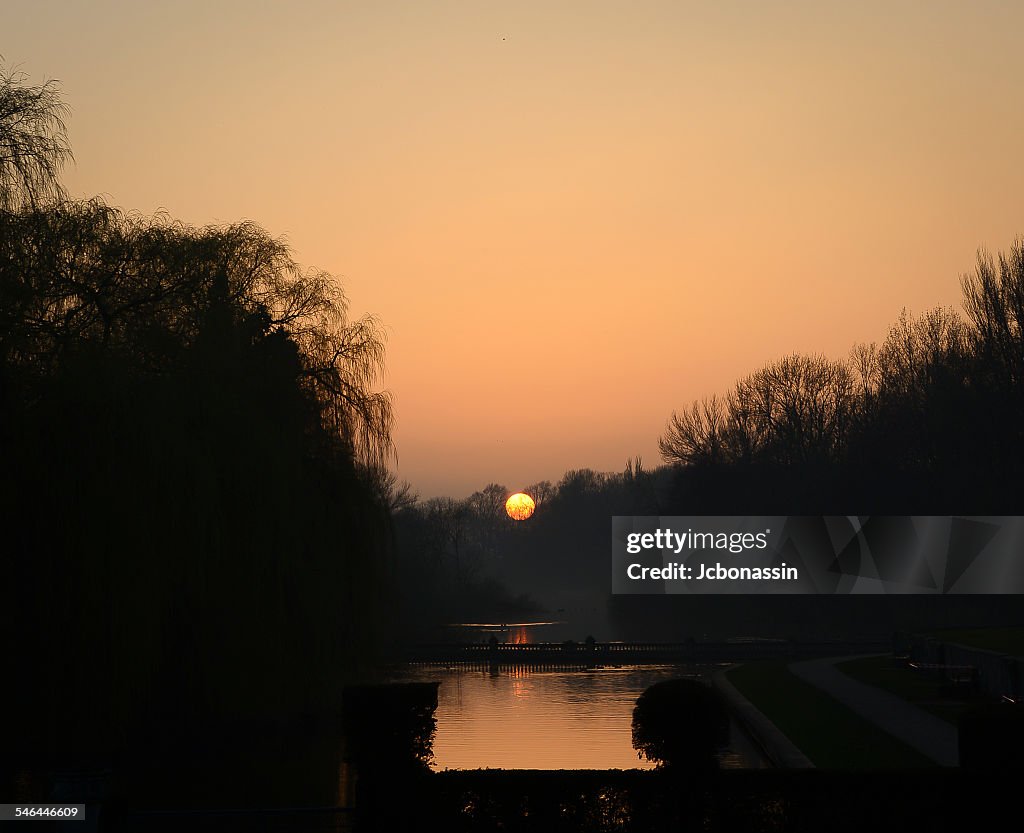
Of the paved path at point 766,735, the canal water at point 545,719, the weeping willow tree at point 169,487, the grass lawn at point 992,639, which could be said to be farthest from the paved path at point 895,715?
the weeping willow tree at point 169,487

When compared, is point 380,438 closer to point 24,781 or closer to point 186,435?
point 186,435

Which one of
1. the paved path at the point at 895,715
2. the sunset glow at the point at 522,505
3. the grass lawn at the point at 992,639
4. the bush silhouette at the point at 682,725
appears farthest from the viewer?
the sunset glow at the point at 522,505

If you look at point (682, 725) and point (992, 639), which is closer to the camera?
point (682, 725)

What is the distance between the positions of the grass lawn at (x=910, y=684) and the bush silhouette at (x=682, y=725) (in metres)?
9.31

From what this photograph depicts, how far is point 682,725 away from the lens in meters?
16.2

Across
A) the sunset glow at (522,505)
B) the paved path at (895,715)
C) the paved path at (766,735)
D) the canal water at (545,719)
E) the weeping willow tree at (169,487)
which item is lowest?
the canal water at (545,719)

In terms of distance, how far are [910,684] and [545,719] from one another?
9.89 m

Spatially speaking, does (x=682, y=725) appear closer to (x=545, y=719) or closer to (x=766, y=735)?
(x=766, y=735)

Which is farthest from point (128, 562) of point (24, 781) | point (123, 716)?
point (24, 781)

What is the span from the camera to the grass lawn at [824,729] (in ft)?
68.1

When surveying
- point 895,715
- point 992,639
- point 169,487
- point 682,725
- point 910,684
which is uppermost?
point 169,487

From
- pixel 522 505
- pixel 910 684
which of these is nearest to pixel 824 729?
pixel 910 684

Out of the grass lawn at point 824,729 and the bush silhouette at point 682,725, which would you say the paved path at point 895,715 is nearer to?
the grass lawn at point 824,729

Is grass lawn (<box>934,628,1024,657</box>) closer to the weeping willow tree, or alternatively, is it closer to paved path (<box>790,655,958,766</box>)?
paved path (<box>790,655,958,766</box>)
